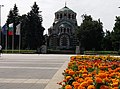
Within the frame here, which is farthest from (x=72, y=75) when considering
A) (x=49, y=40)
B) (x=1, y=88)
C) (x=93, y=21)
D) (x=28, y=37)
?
(x=49, y=40)

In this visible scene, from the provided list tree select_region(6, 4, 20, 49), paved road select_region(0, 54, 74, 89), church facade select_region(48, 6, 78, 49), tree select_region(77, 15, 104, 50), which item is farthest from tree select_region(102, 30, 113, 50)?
paved road select_region(0, 54, 74, 89)

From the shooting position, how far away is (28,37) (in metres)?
81.6

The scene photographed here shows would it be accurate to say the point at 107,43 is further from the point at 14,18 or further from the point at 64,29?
the point at 14,18

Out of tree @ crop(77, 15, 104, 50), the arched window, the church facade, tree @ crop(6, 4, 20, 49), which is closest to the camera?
tree @ crop(77, 15, 104, 50)

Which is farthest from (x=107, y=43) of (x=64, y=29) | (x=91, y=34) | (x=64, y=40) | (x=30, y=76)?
(x=30, y=76)

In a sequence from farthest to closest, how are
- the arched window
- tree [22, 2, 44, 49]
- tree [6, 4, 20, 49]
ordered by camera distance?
the arched window → tree [6, 4, 20, 49] → tree [22, 2, 44, 49]

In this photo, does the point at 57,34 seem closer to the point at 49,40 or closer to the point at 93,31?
the point at 49,40

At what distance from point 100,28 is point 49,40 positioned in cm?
2873

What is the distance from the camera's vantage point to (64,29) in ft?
346

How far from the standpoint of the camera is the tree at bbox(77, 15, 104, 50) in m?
83.1

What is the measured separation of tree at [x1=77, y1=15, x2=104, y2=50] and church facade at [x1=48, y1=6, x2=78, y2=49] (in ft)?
63.1

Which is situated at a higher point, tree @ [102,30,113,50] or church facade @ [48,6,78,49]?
church facade @ [48,6,78,49]

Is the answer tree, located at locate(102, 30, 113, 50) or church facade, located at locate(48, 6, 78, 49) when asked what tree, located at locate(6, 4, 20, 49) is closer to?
church facade, located at locate(48, 6, 78, 49)

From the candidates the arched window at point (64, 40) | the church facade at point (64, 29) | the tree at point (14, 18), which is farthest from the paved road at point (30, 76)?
the arched window at point (64, 40)
